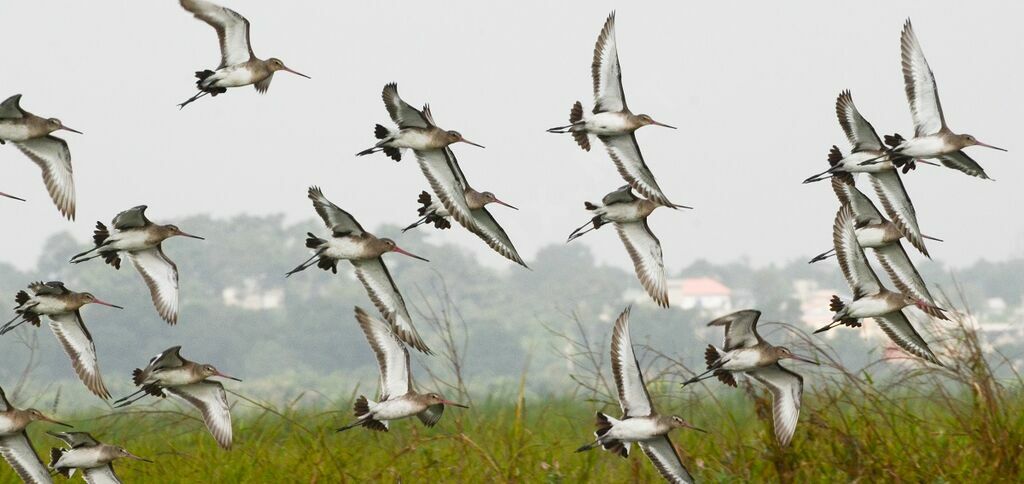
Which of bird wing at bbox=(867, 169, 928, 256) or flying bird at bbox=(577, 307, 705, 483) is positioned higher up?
bird wing at bbox=(867, 169, 928, 256)

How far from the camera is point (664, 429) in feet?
22.3

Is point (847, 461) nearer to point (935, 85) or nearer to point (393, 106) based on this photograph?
point (935, 85)

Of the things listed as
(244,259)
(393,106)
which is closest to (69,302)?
(393,106)

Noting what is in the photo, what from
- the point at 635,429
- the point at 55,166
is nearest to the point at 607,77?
the point at 635,429

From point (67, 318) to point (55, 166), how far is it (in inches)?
40.4

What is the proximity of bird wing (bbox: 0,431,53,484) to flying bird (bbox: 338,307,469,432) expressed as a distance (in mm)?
1878

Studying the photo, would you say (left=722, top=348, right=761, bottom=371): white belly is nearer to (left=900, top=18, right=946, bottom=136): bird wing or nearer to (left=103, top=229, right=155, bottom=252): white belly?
(left=900, top=18, right=946, bottom=136): bird wing

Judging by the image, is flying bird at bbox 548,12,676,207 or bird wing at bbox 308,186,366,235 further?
flying bird at bbox 548,12,676,207

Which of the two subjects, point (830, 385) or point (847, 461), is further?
point (830, 385)

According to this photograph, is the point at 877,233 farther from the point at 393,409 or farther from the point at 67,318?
the point at 67,318

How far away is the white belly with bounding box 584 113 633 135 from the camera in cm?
834

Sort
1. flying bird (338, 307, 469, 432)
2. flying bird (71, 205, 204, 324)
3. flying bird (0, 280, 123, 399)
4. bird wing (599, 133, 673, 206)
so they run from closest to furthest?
flying bird (338, 307, 469, 432), flying bird (0, 280, 123, 399), flying bird (71, 205, 204, 324), bird wing (599, 133, 673, 206)

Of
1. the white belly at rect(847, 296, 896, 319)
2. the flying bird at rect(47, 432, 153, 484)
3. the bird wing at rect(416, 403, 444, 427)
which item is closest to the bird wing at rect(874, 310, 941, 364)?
the white belly at rect(847, 296, 896, 319)

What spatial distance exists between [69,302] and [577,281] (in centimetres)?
8269
